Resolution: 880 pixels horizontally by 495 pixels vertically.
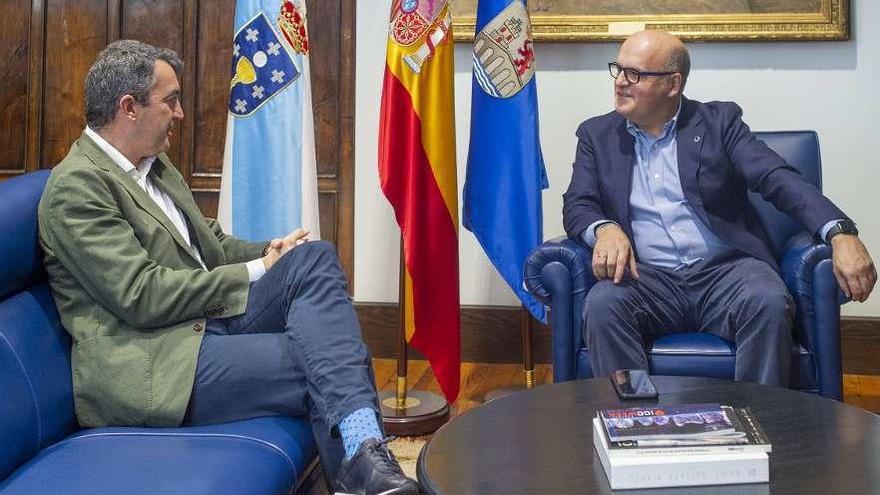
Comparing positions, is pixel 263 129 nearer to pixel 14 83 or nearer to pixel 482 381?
pixel 482 381

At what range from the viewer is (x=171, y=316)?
187 cm

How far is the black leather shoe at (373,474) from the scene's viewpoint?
5.39 ft

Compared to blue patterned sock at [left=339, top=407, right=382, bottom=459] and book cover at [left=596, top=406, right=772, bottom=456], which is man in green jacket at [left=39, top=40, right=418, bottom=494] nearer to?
blue patterned sock at [left=339, top=407, right=382, bottom=459]

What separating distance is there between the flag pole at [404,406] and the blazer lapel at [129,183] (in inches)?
41.0

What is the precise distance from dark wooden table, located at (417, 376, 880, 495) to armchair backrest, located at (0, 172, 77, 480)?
0.68 meters

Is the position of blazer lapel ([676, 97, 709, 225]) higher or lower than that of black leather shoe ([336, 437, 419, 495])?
higher

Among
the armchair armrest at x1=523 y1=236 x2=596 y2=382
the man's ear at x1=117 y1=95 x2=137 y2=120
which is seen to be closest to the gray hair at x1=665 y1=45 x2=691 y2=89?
the armchair armrest at x1=523 y1=236 x2=596 y2=382

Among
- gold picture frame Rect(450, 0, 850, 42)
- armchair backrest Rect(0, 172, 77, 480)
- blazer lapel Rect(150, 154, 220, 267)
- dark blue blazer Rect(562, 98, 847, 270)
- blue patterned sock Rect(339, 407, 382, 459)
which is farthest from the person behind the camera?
gold picture frame Rect(450, 0, 850, 42)

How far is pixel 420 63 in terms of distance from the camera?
2.91m

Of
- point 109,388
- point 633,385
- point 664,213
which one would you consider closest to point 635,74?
point 664,213

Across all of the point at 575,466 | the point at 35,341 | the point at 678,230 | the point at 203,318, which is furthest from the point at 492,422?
the point at 678,230

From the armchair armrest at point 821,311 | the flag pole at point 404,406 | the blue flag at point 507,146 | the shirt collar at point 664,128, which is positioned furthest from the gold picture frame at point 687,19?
the armchair armrest at point 821,311

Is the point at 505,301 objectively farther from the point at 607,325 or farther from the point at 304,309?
the point at 304,309

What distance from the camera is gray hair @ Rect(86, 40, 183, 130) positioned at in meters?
2.00
